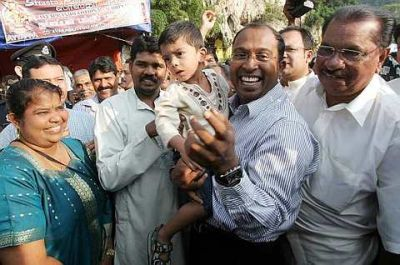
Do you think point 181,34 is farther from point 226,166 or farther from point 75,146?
point 226,166

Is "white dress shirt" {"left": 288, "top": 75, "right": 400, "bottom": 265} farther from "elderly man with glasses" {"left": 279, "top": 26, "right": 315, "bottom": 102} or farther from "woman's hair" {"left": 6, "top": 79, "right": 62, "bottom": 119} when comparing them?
"elderly man with glasses" {"left": 279, "top": 26, "right": 315, "bottom": 102}

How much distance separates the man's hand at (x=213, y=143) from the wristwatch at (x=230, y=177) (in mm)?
73

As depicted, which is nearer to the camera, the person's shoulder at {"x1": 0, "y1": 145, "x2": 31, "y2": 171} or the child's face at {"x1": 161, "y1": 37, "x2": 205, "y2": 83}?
A: the person's shoulder at {"x1": 0, "y1": 145, "x2": 31, "y2": 171}

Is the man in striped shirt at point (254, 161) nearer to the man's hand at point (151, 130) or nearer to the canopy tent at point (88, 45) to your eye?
the man's hand at point (151, 130)

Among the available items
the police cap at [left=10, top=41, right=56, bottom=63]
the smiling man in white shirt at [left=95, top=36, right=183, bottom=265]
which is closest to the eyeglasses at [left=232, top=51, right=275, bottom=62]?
the smiling man in white shirt at [left=95, top=36, right=183, bottom=265]

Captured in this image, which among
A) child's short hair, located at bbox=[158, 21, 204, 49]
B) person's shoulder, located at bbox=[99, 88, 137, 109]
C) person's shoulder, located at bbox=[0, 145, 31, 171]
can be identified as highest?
child's short hair, located at bbox=[158, 21, 204, 49]

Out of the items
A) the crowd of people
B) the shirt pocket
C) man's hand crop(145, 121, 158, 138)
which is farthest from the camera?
man's hand crop(145, 121, 158, 138)

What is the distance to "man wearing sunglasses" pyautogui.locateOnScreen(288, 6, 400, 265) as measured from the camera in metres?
1.72

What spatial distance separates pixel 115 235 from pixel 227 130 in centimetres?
156

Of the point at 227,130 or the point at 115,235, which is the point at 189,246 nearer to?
the point at 115,235

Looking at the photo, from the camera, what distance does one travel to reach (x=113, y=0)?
8062mm

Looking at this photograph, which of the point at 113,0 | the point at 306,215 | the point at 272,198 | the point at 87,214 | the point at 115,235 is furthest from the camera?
the point at 113,0

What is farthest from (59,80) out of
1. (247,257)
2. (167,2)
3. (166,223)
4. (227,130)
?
(167,2)

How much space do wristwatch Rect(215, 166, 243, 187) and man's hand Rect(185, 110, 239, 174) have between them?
73mm
